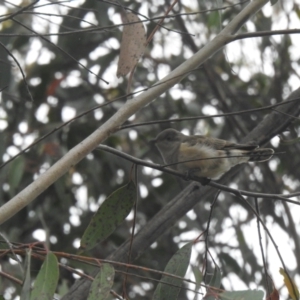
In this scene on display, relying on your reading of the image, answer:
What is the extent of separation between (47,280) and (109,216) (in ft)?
1.87

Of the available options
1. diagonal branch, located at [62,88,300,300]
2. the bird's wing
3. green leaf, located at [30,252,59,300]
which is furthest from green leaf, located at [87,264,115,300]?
the bird's wing

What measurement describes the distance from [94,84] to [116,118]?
3307 mm

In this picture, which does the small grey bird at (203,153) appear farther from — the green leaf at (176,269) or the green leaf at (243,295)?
the green leaf at (243,295)

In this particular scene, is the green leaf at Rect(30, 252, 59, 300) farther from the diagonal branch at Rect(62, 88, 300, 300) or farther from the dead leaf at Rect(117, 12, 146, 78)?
the diagonal branch at Rect(62, 88, 300, 300)

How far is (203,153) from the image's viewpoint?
12.6 ft

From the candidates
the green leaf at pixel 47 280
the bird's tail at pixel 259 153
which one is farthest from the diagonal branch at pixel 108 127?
the bird's tail at pixel 259 153

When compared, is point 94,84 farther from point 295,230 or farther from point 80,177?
point 295,230

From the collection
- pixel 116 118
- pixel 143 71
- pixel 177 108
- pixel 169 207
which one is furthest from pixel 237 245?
pixel 116 118

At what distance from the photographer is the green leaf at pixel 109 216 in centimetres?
253

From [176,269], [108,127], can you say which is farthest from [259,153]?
[108,127]

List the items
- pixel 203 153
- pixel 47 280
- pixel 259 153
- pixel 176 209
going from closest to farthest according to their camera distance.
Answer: pixel 47 280 → pixel 176 209 → pixel 259 153 → pixel 203 153

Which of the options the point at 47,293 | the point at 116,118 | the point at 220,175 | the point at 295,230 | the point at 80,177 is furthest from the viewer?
the point at 80,177

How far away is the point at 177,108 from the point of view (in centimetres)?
561

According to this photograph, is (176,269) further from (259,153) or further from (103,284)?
(259,153)
